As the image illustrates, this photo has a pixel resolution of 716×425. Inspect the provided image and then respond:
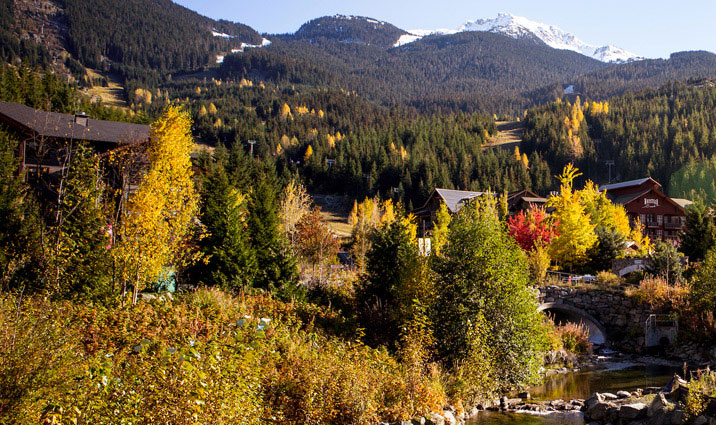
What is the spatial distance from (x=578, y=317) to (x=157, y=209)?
97.7 ft

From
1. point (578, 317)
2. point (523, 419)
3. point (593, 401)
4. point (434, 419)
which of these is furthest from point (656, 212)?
point (434, 419)

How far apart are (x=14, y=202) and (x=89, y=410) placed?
18.3 metres

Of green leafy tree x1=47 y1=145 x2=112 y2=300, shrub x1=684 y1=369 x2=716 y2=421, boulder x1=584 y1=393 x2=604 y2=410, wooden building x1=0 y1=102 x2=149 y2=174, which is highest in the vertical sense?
wooden building x1=0 y1=102 x2=149 y2=174

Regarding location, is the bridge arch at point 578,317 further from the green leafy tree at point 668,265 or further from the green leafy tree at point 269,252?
the green leafy tree at point 269,252

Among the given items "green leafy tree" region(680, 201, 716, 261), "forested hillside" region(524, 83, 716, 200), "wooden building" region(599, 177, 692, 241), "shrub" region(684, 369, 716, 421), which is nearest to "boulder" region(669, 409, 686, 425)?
"shrub" region(684, 369, 716, 421)

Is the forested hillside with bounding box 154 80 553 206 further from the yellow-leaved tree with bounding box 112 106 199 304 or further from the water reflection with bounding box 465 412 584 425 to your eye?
the yellow-leaved tree with bounding box 112 106 199 304

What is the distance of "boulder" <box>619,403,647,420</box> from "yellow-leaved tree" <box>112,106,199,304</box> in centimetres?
1601

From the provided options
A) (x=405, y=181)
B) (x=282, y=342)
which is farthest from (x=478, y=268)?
(x=405, y=181)

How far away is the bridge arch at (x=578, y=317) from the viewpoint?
31984 mm

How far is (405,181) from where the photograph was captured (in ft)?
341

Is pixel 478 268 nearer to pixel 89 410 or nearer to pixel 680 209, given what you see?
pixel 89 410

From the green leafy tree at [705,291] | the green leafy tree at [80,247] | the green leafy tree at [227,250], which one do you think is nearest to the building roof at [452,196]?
the green leafy tree at [705,291]

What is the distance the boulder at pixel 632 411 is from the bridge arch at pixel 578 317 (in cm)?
1245

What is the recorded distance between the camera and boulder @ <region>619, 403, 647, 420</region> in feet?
54.6
